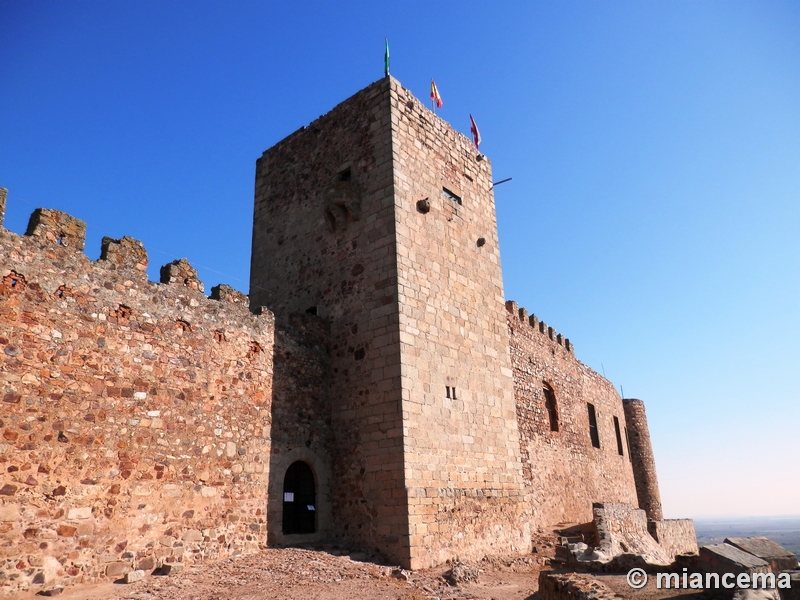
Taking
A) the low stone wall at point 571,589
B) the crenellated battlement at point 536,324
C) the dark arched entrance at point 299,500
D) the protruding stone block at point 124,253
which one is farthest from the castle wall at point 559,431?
the protruding stone block at point 124,253

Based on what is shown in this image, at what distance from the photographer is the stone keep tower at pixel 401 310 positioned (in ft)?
30.8

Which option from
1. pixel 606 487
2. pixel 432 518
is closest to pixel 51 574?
pixel 432 518

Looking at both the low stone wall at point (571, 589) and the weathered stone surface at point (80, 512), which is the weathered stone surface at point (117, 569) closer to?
the weathered stone surface at point (80, 512)

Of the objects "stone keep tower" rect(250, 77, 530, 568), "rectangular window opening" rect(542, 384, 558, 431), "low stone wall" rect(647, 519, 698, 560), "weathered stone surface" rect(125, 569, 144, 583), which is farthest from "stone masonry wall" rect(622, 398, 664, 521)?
"weathered stone surface" rect(125, 569, 144, 583)

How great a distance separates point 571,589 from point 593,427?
1444cm

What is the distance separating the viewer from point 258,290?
1255cm

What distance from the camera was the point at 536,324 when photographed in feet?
57.2

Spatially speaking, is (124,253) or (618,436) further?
(618,436)

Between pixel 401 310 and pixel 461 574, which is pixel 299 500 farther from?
pixel 401 310

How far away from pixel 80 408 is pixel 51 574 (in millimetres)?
1769

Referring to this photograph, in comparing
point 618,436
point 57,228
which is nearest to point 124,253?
point 57,228

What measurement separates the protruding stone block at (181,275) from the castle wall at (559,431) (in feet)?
29.0

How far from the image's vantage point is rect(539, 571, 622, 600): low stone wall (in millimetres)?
6141

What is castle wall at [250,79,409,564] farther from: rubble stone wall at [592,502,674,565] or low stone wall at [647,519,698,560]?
low stone wall at [647,519,698,560]
